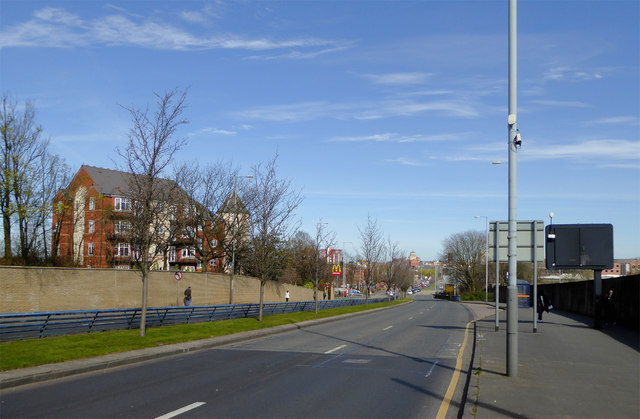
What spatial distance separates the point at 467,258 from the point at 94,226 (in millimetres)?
67984

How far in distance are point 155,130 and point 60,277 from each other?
43.6ft

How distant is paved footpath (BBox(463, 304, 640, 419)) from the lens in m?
7.81

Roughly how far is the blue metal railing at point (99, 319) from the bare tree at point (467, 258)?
75842 millimetres

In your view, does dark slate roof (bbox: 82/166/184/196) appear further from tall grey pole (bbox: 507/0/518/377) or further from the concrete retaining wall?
Answer: tall grey pole (bbox: 507/0/518/377)

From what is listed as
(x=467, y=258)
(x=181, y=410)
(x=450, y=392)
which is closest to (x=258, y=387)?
(x=181, y=410)

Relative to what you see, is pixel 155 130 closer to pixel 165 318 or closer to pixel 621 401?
pixel 165 318

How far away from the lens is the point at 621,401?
27.5 ft

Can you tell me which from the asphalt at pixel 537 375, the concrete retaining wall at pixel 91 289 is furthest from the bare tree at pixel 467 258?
the asphalt at pixel 537 375

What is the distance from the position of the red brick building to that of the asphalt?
22386mm

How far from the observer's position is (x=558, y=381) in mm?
10016

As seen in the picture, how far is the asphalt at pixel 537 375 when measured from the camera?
7.95 m

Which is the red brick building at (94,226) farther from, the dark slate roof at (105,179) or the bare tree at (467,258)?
the bare tree at (467,258)

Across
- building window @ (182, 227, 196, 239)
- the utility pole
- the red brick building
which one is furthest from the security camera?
building window @ (182, 227, 196, 239)

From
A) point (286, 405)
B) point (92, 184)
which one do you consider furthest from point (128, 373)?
point (92, 184)
